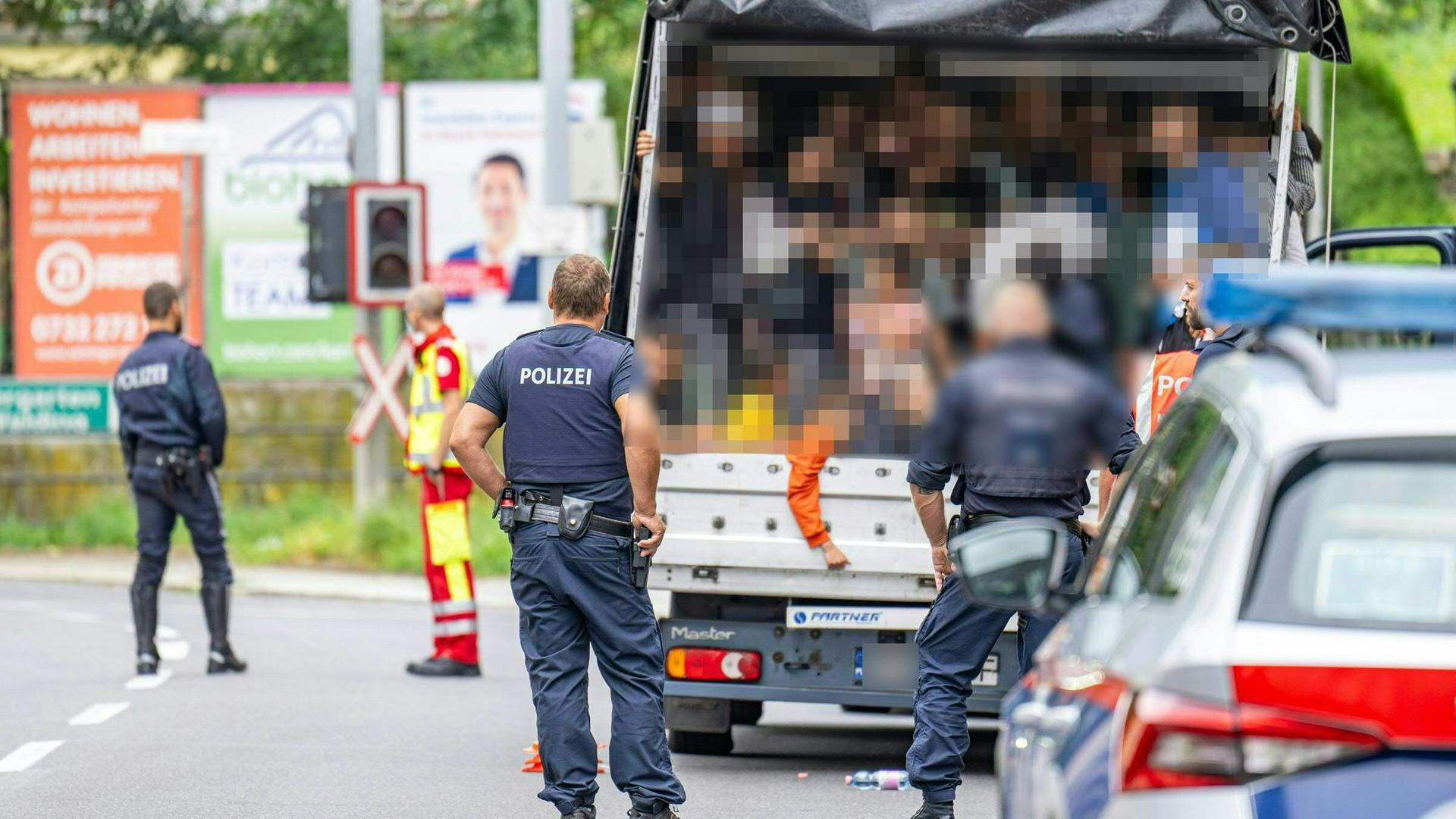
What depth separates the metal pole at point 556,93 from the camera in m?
17.6

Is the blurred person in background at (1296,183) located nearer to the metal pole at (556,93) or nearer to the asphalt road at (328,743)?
the asphalt road at (328,743)

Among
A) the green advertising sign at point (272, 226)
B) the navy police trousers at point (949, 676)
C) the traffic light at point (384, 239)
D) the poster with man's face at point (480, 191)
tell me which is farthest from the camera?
the poster with man's face at point (480, 191)

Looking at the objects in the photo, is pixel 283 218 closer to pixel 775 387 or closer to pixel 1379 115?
pixel 1379 115

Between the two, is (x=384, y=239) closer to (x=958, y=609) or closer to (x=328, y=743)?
(x=328, y=743)

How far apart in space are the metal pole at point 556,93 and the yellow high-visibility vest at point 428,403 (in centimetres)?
562

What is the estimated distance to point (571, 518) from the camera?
744 cm

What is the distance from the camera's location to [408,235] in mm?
17875

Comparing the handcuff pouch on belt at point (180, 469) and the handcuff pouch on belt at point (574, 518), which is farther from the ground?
the handcuff pouch on belt at point (574, 518)

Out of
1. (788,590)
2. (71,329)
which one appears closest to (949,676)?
(788,590)

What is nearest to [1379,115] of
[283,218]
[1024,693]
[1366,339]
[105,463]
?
[1366,339]

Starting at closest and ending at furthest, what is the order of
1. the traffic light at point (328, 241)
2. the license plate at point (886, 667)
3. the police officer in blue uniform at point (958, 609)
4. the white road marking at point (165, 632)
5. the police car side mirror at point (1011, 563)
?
the police car side mirror at point (1011, 563)
the police officer in blue uniform at point (958, 609)
the license plate at point (886, 667)
the white road marking at point (165, 632)
the traffic light at point (328, 241)

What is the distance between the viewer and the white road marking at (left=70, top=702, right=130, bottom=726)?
34.5 feet

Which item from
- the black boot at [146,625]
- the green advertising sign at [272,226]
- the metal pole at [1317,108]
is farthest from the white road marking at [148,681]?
the metal pole at [1317,108]

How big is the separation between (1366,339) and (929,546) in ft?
48.5
